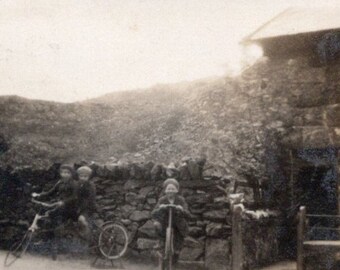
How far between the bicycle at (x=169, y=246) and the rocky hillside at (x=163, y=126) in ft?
14.2

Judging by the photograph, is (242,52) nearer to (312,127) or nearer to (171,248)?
(312,127)

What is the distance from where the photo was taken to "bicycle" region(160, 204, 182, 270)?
27.6 feet

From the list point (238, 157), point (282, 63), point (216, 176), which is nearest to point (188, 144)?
point (238, 157)

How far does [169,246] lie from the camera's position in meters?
8.42

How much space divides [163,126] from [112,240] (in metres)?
7.62

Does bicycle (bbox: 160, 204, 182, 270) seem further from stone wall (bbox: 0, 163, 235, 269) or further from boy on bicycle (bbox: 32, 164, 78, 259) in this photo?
boy on bicycle (bbox: 32, 164, 78, 259)

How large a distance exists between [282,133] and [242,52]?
3.91 meters

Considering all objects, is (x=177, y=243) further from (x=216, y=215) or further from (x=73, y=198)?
(x=73, y=198)

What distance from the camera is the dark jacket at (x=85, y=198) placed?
1007 centimetres

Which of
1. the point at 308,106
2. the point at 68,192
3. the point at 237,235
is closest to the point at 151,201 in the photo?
the point at 68,192

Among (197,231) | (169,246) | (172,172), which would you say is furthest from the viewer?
(172,172)

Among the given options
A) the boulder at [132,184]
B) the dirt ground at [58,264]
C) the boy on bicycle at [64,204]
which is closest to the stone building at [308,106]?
the dirt ground at [58,264]

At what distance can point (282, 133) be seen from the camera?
1448cm

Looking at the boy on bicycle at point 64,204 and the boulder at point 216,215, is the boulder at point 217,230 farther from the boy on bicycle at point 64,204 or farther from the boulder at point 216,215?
the boy on bicycle at point 64,204
